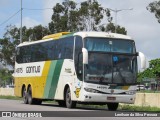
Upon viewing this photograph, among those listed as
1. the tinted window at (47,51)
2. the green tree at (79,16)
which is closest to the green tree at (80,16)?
the green tree at (79,16)

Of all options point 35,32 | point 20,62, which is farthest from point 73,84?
point 35,32

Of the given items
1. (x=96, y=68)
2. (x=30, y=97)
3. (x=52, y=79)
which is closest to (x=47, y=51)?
(x=52, y=79)

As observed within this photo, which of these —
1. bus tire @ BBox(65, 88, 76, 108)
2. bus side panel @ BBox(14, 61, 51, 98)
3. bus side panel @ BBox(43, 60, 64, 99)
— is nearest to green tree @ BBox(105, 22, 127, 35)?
bus side panel @ BBox(14, 61, 51, 98)

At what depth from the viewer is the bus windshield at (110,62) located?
963 inches

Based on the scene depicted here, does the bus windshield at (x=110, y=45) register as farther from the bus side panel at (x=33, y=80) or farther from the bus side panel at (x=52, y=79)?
the bus side panel at (x=33, y=80)

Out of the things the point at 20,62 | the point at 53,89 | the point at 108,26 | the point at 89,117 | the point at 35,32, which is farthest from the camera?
the point at 35,32

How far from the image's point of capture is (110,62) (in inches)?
975

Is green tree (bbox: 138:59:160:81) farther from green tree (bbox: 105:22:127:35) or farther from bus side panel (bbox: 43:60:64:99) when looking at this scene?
bus side panel (bbox: 43:60:64:99)

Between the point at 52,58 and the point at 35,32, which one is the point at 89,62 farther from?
the point at 35,32

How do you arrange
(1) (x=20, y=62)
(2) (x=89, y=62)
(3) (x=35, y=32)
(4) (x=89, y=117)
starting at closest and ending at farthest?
(4) (x=89, y=117) → (2) (x=89, y=62) → (1) (x=20, y=62) → (3) (x=35, y=32)

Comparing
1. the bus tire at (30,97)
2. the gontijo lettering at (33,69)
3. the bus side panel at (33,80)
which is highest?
the gontijo lettering at (33,69)

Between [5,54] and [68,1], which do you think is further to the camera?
[5,54]

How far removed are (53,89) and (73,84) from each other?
3.26 m

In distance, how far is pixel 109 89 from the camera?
80.5ft
